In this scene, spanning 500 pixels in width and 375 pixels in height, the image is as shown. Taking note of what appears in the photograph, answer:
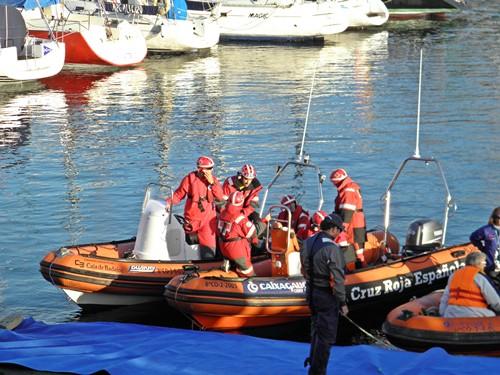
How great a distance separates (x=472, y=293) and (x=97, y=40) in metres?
25.5

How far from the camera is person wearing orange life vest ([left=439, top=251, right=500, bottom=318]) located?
439 inches

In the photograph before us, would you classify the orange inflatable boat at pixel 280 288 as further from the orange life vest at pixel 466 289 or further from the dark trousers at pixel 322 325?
the dark trousers at pixel 322 325

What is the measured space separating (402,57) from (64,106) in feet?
43.6

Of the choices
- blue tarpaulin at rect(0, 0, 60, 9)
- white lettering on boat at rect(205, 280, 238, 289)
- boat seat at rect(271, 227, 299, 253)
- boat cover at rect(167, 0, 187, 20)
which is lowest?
white lettering on boat at rect(205, 280, 238, 289)

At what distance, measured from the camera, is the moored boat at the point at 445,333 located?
11.4 m

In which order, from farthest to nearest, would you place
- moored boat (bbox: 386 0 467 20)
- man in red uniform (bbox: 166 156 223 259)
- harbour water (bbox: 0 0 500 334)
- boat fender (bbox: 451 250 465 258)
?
1. moored boat (bbox: 386 0 467 20)
2. harbour water (bbox: 0 0 500 334)
3. man in red uniform (bbox: 166 156 223 259)
4. boat fender (bbox: 451 250 465 258)

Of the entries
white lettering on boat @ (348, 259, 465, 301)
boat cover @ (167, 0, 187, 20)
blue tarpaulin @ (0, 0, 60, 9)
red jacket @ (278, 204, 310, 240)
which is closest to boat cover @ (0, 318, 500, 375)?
white lettering on boat @ (348, 259, 465, 301)

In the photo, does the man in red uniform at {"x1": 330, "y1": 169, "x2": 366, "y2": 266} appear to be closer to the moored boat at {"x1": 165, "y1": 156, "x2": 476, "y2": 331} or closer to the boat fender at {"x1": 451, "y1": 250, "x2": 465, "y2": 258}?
the moored boat at {"x1": 165, "y1": 156, "x2": 476, "y2": 331}

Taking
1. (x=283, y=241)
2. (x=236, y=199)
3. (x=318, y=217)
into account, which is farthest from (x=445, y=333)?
(x=236, y=199)

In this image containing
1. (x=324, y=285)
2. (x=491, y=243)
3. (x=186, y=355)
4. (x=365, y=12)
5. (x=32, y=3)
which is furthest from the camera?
(x=365, y=12)

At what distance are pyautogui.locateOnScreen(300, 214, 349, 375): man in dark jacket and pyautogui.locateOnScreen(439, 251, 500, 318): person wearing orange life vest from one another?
148cm

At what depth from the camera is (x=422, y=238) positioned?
14273mm

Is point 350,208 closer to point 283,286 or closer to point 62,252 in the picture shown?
point 283,286

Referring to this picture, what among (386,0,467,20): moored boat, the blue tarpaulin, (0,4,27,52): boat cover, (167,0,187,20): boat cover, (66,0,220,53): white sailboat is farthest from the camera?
(386,0,467,20): moored boat
